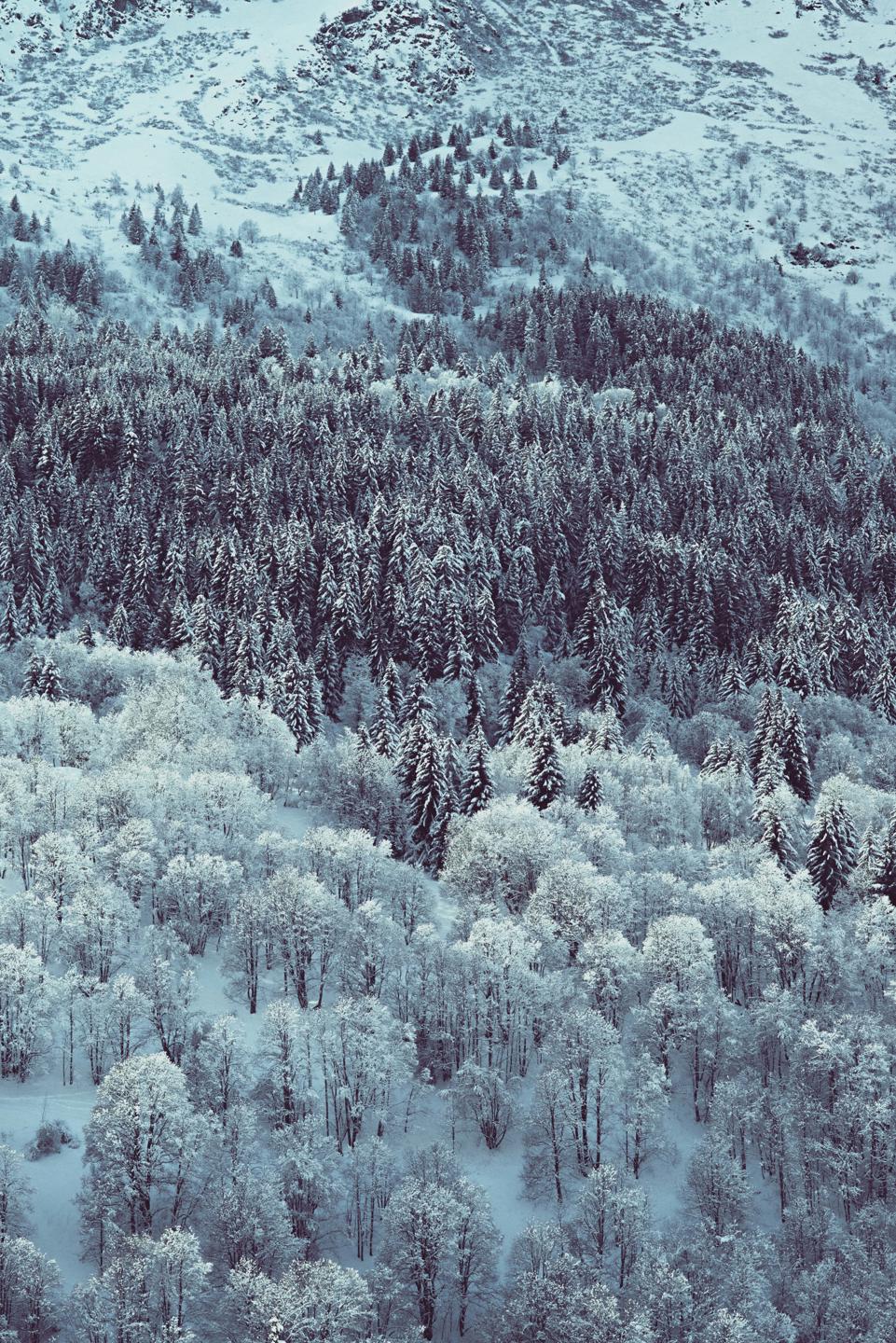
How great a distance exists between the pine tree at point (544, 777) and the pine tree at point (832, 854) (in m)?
20.4

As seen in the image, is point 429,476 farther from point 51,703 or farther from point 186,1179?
point 186,1179

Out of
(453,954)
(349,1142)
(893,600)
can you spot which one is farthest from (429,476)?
(349,1142)

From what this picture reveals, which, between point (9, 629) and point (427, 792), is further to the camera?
point (9, 629)

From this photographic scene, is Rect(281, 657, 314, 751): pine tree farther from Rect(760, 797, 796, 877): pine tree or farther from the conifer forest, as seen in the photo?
A: Rect(760, 797, 796, 877): pine tree

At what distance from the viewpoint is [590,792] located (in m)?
87.2

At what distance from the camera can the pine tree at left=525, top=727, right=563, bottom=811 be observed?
287ft

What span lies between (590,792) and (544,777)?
3.87 m

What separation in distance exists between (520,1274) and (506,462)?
11634 centimetres

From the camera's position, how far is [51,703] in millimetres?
91875

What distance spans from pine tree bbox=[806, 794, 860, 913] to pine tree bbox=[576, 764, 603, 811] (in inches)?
669

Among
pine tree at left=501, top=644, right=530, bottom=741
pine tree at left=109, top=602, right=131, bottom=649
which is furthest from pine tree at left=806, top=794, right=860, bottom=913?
pine tree at left=109, top=602, right=131, bottom=649

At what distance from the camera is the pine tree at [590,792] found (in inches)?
3408

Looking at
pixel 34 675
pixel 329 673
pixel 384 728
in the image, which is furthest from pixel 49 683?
pixel 384 728

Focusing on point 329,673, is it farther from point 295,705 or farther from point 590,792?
point 590,792
